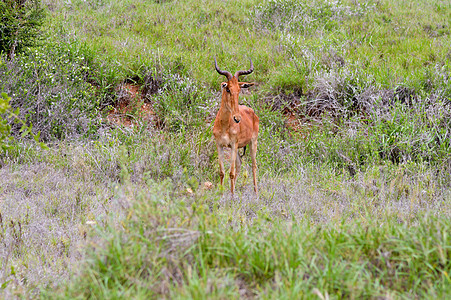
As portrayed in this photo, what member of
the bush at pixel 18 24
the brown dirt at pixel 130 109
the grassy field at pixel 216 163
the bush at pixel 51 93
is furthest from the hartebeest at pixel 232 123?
the bush at pixel 18 24

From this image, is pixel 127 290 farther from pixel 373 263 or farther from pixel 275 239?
pixel 373 263

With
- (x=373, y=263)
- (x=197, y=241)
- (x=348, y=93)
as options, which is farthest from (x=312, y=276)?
(x=348, y=93)

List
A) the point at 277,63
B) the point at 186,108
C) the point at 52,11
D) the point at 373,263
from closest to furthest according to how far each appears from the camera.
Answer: the point at 373,263 < the point at 186,108 < the point at 277,63 < the point at 52,11

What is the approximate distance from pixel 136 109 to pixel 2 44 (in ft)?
10.1

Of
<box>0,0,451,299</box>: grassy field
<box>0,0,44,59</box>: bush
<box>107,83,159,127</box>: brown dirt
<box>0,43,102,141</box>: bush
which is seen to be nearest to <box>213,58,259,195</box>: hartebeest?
<box>0,0,451,299</box>: grassy field

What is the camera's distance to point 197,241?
3002 mm

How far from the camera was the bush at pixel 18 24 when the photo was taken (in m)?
8.07

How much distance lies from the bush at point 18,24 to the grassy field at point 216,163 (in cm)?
45

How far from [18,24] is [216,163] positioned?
16.7 feet

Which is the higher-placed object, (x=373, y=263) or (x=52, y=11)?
(x=52, y=11)

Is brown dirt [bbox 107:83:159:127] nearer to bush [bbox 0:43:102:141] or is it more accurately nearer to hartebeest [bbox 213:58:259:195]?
bush [bbox 0:43:102:141]

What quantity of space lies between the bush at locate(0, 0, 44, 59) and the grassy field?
1.49 feet

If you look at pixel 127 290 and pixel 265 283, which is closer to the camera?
pixel 127 290

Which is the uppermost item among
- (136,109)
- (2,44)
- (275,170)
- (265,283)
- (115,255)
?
(2,44)
